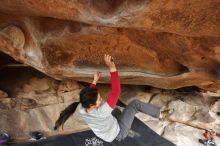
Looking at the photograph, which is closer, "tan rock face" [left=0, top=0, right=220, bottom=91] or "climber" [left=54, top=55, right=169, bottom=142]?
"tan rock face" [left=0, top=0, right=220, bottom=91]

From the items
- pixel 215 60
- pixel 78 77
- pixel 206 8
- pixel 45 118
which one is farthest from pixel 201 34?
pixel 45 118

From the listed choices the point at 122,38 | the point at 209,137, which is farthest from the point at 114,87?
the point at 209,137

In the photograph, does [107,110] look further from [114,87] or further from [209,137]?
[209,137]

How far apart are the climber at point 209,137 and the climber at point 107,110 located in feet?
5.36

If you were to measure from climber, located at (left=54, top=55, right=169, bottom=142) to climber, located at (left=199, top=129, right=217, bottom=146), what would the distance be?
1.63 meters

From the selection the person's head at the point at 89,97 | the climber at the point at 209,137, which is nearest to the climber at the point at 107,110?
the person's head at the point at 89,97

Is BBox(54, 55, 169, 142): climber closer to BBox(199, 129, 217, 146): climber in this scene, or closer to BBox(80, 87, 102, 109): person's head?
BBox(80, 87, 102, 109): person's head

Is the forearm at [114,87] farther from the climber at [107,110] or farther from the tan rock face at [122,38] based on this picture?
the tan rock face at [122,38]

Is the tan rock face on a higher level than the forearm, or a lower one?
higher

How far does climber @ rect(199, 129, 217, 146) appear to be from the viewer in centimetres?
508

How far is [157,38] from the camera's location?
3652 millimetres

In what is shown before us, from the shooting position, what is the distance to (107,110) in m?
3.37

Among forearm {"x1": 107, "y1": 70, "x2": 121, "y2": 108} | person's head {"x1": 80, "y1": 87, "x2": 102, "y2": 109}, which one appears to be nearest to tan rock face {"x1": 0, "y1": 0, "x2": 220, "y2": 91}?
forearm {"x1": 107, "y1": 70, "x2": 121, "y2": 108}

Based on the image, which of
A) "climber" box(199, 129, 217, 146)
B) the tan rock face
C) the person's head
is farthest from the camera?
"climber" box(199, 129, 217, 146)
